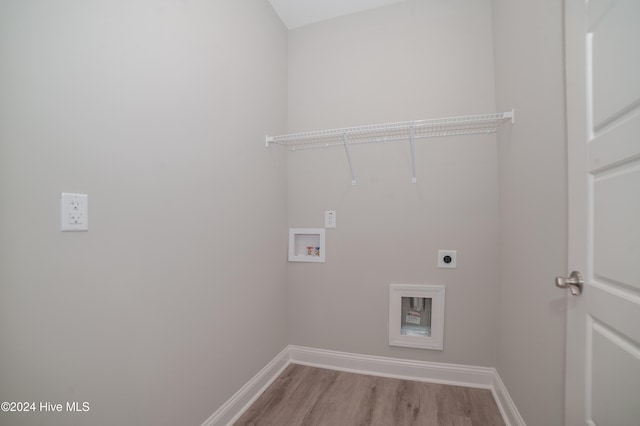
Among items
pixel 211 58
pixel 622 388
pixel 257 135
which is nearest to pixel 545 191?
pixel 622 388

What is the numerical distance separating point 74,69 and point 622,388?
1.88 meters

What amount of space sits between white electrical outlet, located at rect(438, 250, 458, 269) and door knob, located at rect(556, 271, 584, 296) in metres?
1.00

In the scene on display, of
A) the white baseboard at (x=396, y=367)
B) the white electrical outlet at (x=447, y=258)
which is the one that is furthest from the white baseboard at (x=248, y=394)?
the white electrical outlet at (x=447, y=258)

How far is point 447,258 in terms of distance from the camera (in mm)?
1941

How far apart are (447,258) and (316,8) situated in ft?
7.26

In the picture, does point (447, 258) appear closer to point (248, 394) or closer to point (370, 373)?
point (370, 373)

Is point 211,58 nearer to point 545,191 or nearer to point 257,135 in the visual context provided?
point 257,135

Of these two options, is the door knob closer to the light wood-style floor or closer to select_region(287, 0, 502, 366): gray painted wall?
select_region(287, 0, 502, 366): gray painted wall

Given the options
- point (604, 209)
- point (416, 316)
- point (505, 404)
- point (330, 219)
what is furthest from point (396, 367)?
point (604, 209)

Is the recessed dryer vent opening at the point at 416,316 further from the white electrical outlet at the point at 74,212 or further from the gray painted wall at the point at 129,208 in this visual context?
the white electrical outlet at the point at 74,212

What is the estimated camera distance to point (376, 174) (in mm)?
2102

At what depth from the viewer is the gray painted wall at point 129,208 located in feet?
2.54

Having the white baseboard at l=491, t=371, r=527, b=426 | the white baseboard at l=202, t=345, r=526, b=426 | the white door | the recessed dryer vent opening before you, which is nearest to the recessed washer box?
the recessed dryer vent opening

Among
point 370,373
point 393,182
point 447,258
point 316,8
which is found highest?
point 316,8
